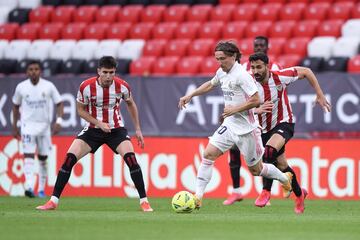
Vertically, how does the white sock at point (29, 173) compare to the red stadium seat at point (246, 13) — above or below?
below

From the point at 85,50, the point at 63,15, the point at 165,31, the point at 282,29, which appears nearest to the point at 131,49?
the point at 165,31

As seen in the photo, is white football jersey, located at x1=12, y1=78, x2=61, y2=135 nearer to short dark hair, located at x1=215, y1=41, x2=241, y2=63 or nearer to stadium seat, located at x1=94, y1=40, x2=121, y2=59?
stadium seat, located at x1=94, y1=40, x2=121, y2=59

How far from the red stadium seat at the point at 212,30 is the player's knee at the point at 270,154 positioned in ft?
30.4

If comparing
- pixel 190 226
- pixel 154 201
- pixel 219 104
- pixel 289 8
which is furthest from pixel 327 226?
pixel 289 8

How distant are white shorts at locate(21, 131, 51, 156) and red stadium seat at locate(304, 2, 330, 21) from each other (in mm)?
6967

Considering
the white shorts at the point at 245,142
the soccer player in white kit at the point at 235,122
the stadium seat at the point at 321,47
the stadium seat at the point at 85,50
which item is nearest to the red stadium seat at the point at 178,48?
the stadium seat at the point at 85,50

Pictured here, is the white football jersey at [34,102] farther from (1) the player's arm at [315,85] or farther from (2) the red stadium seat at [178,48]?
(1) the player's arm at [315,85]

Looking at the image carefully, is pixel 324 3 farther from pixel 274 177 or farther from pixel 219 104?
pixel 274 177

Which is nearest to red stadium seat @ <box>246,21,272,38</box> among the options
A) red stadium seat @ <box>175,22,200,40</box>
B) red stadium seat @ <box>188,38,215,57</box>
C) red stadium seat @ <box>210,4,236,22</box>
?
red stadium seat @ <box>188,38,215,57</box>

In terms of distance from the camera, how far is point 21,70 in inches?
868

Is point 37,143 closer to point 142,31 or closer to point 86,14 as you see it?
point 142,31

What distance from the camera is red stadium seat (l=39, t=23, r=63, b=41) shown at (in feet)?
77.8

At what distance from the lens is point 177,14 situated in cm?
2303

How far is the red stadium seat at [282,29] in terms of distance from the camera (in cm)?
2122
